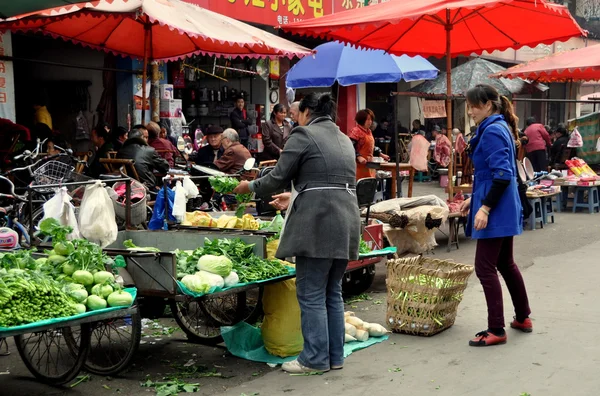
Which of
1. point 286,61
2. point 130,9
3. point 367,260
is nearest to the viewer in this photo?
point 367,260

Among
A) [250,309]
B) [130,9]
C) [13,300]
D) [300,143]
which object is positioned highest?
[130,9]

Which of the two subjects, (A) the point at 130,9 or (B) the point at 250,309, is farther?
(A) the point at 130,9

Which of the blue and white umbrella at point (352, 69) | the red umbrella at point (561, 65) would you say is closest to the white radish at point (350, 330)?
the blue and white umbrella at point (352, 69)

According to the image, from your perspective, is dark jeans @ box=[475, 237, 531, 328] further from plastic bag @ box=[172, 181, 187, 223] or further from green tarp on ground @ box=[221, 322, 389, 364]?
plastic bag @ box=[172, 181, 187, 223]

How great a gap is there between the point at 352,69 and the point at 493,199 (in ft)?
29.4

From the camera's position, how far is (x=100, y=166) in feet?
37.2

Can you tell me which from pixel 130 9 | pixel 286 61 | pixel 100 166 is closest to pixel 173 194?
pixel 130 9

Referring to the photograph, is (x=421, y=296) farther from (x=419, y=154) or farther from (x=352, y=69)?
(x=352, y=69)

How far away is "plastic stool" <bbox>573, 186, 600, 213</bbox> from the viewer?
15.1m

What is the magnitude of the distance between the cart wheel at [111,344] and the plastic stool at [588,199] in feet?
37.3

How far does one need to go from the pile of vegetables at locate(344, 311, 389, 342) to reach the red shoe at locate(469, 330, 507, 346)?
743 mm

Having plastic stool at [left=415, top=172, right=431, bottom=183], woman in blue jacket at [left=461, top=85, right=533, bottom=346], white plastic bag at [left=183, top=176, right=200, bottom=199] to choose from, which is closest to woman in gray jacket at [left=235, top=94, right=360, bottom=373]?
woman in blue jacket at [left=461, top=85, right=533, bottom=346]

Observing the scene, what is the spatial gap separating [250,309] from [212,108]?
10577mm

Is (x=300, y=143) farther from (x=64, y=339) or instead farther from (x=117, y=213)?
(x=117, y=213)
